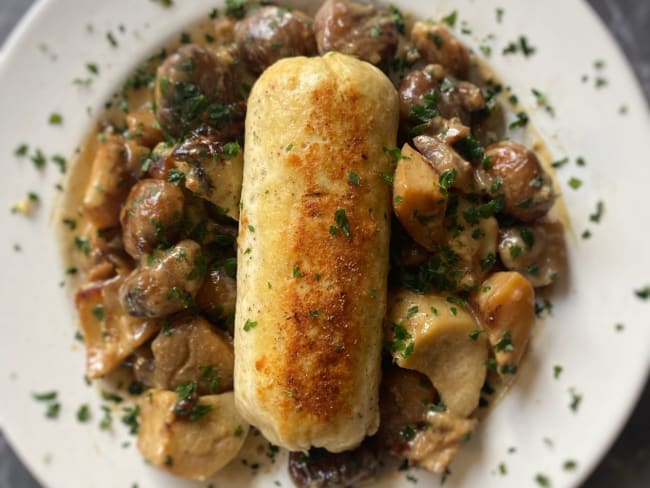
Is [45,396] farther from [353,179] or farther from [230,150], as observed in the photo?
[353,179]

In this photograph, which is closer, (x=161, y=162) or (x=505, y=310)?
(x=505, y=310)

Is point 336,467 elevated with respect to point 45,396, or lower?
elevated

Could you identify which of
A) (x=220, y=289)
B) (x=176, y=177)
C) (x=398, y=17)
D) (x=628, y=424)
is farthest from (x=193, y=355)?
(x=628, y=424)

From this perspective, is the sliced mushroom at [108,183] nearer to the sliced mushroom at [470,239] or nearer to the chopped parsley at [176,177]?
the chopped parsley at [176,177]

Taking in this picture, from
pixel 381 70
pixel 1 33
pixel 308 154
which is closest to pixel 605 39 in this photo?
pixel 381 70

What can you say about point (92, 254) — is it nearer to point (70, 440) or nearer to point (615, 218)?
point (70, 440)

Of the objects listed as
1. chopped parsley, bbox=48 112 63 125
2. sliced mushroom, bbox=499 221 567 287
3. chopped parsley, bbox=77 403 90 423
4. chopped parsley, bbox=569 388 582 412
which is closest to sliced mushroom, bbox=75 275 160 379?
chopped parsley, bbox=77 403 90 423
